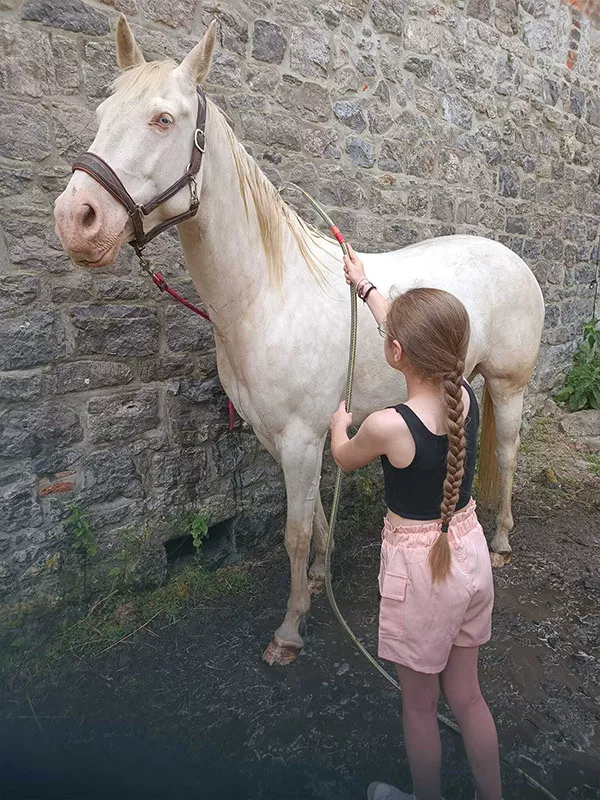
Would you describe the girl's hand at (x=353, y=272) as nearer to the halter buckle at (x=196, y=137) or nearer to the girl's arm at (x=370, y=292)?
the girl's arm at (x=370, y=292)

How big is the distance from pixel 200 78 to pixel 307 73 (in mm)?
1727

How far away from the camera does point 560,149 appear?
18.6ft

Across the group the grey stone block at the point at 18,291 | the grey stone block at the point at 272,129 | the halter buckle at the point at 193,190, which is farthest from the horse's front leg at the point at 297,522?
the grey stone block at the point at 272,129

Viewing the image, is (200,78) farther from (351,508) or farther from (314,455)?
(351,508)

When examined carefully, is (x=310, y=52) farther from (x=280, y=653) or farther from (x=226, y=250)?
(x=280, y=653)

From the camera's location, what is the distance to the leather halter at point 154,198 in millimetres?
1729

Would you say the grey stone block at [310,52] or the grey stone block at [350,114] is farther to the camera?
the grey stone block at [350,114]

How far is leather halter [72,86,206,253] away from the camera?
1729 mm

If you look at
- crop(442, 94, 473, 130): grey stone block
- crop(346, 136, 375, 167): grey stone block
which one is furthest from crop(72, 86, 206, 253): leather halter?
crop(442, 94, 473, 130): grey stone block

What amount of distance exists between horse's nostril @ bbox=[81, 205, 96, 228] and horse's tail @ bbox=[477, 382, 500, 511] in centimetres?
261

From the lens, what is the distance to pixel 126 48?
6.59 feet

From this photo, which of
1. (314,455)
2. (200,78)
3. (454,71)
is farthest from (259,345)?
(454,71)

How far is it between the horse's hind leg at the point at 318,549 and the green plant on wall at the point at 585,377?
13.6 feet

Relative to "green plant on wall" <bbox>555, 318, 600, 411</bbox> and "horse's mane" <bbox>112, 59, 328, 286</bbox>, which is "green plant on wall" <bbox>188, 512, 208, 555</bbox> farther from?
"green plant on wall" <bbox>555, 318, 600, 411</bbox>
